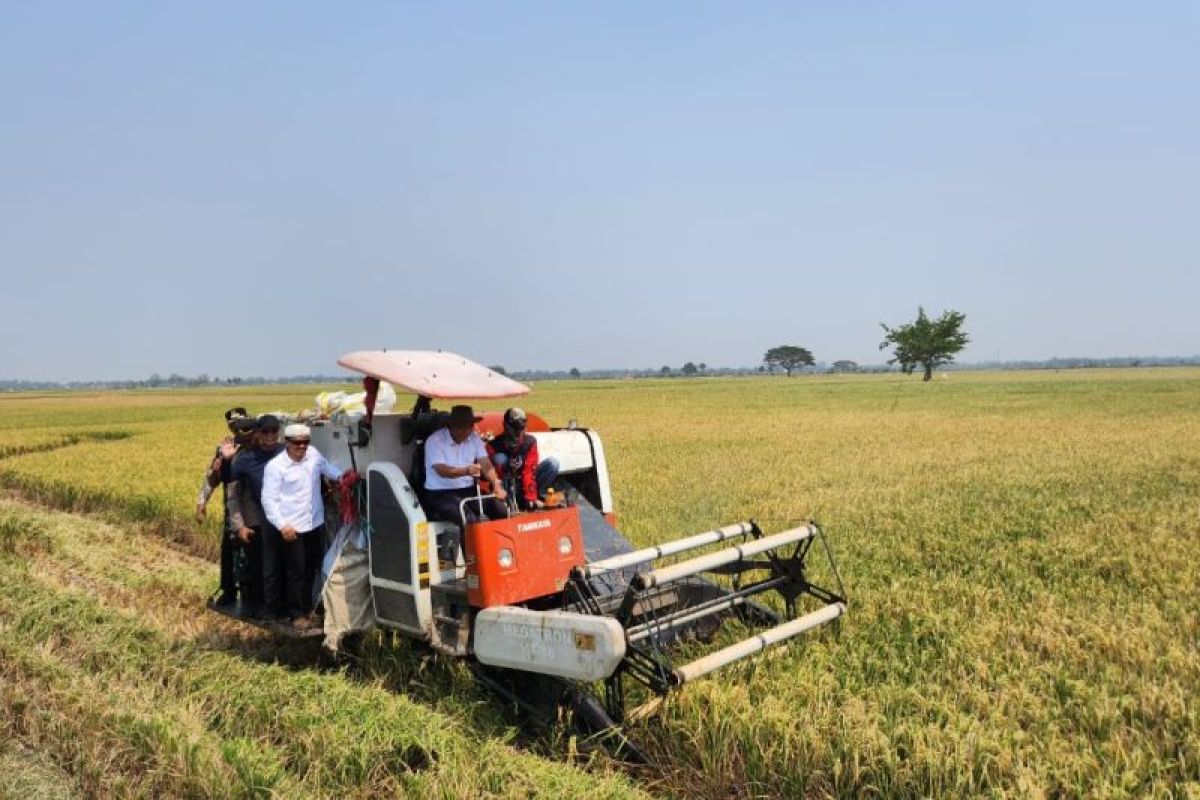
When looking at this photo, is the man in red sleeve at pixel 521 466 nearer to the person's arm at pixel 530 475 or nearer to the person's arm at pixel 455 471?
the person's arm at pixel 530 475

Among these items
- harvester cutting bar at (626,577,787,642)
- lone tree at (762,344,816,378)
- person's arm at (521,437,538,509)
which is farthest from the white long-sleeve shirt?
lone tree at (762,344,816,378)

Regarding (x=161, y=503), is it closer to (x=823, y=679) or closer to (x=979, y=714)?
(x=823, y=679)

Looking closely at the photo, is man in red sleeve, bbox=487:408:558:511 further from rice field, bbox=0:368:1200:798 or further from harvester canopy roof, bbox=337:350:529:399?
rice field, bbox=0:368:1200:798

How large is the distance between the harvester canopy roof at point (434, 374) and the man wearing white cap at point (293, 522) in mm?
1209

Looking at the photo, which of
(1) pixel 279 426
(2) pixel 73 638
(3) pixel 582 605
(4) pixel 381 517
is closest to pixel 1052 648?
(3) pixel 582 605

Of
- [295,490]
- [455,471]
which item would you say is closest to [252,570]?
[295,490]

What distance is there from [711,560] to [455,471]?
6.42 feet

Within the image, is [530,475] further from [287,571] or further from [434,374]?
[287,571]

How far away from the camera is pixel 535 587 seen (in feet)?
18.2

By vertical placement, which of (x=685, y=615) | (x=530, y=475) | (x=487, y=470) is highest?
(x=487, y=470)

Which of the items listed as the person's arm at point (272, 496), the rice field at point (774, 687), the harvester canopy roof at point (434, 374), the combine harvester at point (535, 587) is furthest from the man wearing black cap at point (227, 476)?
the harvester canopy roof at point (434, 374)

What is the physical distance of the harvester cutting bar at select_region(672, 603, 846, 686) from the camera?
181 inches

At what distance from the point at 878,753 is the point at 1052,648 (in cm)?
207

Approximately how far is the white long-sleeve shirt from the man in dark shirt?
0.35 metres
